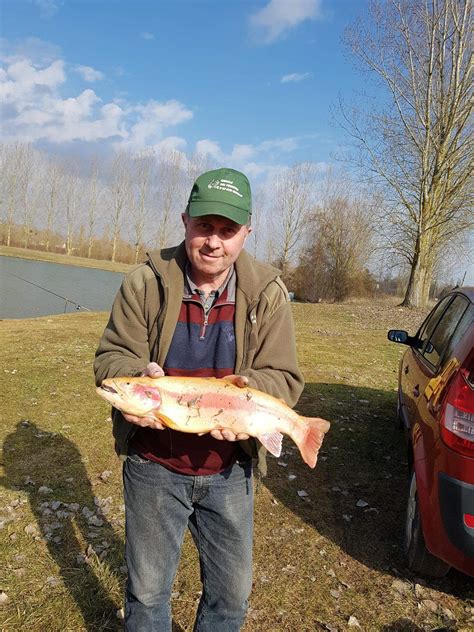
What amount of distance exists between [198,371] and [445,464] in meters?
1.60

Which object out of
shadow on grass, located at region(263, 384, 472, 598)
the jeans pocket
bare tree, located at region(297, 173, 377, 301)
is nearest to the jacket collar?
the jeans pocket

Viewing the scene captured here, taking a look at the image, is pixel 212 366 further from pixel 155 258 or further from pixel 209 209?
pixel 209 209

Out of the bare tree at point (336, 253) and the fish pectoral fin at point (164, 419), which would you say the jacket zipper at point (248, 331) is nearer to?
the fish pectoral fin at point (164, 419)

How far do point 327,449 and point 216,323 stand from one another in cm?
390

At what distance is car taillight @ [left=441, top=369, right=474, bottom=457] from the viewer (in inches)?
104

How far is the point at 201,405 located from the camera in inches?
76.5

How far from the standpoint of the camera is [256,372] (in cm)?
209

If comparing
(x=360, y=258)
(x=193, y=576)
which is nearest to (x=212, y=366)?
(x=193, y=576)

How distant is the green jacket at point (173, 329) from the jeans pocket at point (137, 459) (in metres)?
0.03

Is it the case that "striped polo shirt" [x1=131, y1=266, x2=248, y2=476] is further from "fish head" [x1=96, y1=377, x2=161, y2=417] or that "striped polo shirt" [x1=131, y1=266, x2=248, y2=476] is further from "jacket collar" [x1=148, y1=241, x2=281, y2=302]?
"fish head" [x1=96, y1=377, x2=161, y2=417]

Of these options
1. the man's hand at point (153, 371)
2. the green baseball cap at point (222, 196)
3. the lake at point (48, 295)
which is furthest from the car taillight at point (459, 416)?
the lake at point (48, 295)

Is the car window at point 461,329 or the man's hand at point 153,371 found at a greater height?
the car window at point 461,329

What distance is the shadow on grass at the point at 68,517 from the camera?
9.98ft

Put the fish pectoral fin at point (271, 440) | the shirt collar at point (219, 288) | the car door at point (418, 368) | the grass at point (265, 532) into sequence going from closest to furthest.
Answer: the fish pectoral fin at point (271, 440), the shirt collar at point (219, 288), the grass at point (265, 532), the car door at point (418, 368)
